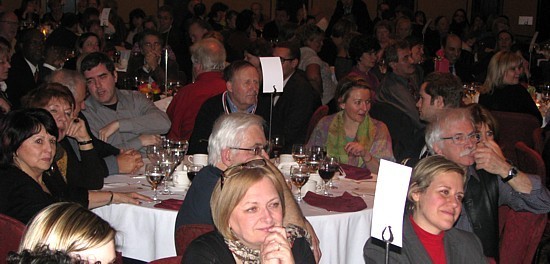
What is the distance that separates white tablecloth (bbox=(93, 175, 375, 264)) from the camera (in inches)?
164

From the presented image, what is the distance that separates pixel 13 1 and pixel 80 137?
13.0m

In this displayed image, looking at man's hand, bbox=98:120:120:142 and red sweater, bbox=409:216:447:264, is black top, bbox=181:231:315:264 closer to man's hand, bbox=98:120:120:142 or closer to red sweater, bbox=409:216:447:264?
red sweater, bbox=409:216:447:264

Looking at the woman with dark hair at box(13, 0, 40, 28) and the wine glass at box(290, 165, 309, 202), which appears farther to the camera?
the woman with dark hair at box(13, 0, 40, 28)

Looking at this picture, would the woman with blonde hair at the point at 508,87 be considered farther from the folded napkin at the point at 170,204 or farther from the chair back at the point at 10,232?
the chair back at the point at 10,232

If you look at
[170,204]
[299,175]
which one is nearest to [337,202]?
[299,175]

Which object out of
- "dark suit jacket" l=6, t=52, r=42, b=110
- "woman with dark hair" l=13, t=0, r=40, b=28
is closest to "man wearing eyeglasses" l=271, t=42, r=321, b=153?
"dark suit jacket" l=6, t=52, r=42, b=110

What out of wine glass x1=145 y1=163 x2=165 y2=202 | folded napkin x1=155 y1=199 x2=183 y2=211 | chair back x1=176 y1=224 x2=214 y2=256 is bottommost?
folded napkin x1=155 y1=199 x2=183 y2=211

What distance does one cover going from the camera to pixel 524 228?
13.3 feet

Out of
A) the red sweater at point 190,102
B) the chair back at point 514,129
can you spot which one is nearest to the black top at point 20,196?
the red sweater at point 190,102

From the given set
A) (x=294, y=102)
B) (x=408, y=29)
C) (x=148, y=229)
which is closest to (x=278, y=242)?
(x=148, y=229)

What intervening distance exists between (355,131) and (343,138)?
3.6 inches

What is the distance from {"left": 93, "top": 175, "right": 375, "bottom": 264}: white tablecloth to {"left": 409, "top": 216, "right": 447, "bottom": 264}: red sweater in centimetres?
94

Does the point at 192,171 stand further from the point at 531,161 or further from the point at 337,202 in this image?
the point at 531,161

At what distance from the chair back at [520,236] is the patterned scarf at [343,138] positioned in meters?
1.33
